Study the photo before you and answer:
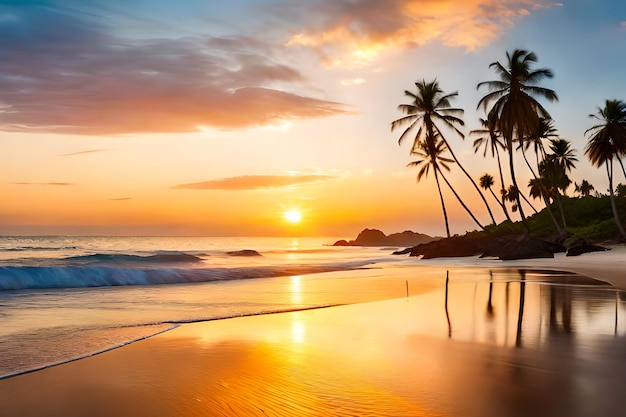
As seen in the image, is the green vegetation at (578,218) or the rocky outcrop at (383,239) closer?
the green vegetation at (578,218)

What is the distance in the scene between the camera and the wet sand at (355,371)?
15.9ft

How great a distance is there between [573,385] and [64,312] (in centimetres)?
1103

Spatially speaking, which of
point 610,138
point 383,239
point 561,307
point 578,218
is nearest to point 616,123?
point 610,138

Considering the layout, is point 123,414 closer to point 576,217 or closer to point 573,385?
point 573,385

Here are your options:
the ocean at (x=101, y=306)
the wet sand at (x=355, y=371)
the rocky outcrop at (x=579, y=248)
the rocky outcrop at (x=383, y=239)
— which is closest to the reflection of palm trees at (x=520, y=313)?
the wet sand at (x=355, y=371)

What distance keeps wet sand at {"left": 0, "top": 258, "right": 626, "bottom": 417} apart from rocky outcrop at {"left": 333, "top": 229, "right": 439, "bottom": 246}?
471ft

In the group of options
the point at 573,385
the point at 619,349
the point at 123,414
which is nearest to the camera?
the point at 123,414

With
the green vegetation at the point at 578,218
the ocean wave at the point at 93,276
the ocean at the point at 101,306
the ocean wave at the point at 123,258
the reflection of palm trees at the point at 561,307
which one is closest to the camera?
the ocean at the point at 101,306

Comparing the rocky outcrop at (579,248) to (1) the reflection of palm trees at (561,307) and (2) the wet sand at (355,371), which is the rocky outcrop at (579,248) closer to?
(1) the reflection of palm trees at (561,307)

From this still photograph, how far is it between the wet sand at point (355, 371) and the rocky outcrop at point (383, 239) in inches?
5654

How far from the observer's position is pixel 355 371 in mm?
6168

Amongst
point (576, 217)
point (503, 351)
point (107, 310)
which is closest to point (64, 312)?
point (107, 310)

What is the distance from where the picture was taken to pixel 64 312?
472 inches

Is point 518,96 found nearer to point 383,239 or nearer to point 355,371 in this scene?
point 355,371
